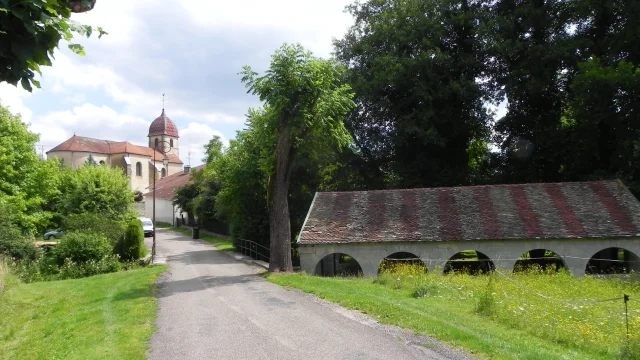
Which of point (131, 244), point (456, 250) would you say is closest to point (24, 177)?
point (131, 244)

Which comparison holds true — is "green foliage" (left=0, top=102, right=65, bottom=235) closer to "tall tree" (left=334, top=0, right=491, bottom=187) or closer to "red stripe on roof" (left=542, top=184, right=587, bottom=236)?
"tall tree" (left=334, top=0, right=491, bottom=187)

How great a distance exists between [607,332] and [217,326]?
771 centimetres

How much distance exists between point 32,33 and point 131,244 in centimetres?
2589

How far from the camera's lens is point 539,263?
2633 cm

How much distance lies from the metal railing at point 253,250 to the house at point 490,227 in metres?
5.86

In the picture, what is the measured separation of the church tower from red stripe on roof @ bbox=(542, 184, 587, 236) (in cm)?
8414

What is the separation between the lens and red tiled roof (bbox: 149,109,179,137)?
99562 mm

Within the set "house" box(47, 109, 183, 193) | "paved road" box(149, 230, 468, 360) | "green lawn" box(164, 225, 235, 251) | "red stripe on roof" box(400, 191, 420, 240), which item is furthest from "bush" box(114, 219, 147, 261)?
"house" box(47, 109, 183, 193)

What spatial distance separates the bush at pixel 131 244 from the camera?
1120 inches

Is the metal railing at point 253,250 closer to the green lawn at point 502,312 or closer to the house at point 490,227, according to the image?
the house at point 490,227

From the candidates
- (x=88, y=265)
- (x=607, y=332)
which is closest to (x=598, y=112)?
(x=607, y=332)

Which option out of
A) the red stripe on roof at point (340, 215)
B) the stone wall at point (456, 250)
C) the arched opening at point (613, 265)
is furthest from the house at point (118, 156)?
the arched opening at point (613, 265)

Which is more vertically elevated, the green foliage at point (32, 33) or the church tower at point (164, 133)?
the church tower at point (164, 133)

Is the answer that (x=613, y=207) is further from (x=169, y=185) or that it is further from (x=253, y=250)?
(x=169, y=185)
